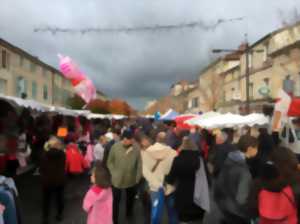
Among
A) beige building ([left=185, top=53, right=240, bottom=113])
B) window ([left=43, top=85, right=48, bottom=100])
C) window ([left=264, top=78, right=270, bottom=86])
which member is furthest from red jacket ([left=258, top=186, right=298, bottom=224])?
window ([left=43, top=85, right=48, bottom=100])

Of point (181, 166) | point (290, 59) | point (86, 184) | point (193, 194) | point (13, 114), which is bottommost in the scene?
point (86, 184)

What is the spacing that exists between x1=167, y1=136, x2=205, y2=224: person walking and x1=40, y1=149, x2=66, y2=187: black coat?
2697 mm

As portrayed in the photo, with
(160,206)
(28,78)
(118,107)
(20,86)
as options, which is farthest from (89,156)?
(118,107)

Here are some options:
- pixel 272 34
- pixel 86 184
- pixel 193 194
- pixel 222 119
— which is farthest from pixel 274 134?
pixel 272 34

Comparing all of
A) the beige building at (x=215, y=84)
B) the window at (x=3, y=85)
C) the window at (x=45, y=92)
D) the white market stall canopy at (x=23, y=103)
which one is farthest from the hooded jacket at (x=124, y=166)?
the window at (x=45, y=92)

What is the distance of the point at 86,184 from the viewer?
12.2m

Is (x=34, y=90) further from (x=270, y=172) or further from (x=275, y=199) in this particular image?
(x=275, y=199)

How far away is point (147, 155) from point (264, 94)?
29346 millimetres

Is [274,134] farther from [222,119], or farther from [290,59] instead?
[290,59]

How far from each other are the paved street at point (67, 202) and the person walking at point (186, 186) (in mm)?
2140

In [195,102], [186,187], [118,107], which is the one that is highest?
[195,102]

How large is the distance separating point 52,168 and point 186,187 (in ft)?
9.80

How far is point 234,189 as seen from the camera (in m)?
5.65

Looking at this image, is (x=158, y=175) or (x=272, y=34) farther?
(x=272, y=34)
